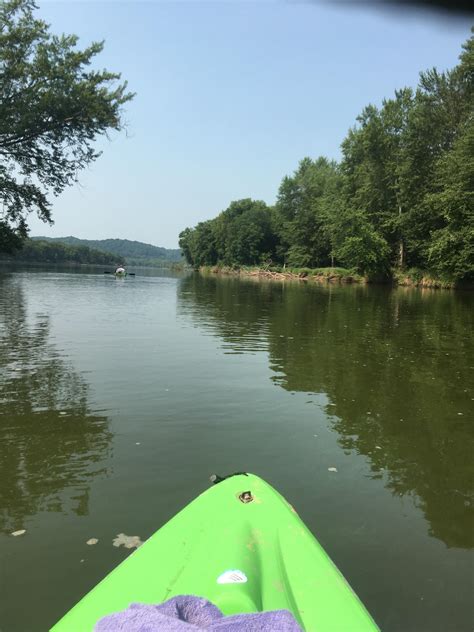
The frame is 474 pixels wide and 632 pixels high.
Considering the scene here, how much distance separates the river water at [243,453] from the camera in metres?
3.41

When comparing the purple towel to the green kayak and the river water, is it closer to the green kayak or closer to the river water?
the green kayak

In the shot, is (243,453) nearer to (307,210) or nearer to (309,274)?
(309,274)

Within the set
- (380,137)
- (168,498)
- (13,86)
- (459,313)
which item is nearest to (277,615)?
(168,498)

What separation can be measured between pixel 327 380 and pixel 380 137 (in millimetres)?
56012

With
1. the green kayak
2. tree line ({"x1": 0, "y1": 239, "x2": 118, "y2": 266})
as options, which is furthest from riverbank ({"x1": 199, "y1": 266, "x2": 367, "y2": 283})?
tree line ({"x1": 0, "y1": 239, "x2": 118, "y2": 266})

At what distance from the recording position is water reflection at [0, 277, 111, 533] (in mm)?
4461

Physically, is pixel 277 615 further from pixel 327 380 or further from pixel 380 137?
pixel 380 137

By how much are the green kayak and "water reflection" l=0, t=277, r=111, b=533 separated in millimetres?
1605

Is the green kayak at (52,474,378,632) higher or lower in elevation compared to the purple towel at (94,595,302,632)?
lower

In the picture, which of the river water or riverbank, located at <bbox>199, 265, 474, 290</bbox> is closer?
the river water

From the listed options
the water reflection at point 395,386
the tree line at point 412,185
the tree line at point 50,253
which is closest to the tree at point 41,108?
the water reflection at point 395,386

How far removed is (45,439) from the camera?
6.00 m

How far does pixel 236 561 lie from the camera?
2.81 m

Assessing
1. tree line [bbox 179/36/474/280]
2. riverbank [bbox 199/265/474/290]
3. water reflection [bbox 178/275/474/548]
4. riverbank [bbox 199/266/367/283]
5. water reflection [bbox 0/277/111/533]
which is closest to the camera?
water reflection [bbox 0/277/111/533]
